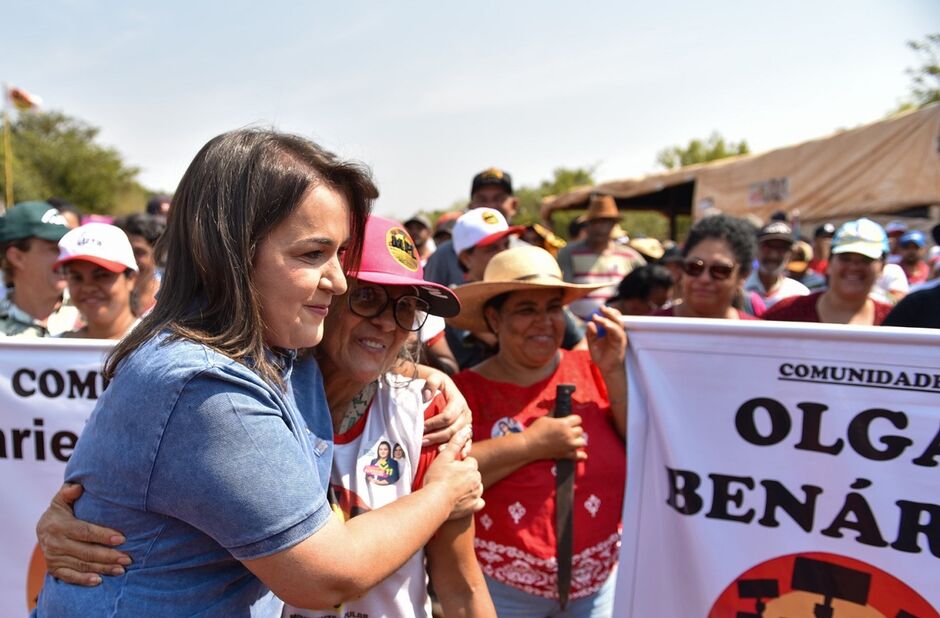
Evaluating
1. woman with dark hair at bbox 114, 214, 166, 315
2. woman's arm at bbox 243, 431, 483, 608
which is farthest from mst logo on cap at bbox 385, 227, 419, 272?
woman with dark hair at bbox 114, 214, 166, 315

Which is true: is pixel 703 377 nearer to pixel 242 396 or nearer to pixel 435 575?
pixel 435 575

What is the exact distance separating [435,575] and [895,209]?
35.3 ft

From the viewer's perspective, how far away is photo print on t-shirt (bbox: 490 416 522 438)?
107 inches

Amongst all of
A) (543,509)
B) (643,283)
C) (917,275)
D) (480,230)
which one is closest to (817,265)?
(917,275)

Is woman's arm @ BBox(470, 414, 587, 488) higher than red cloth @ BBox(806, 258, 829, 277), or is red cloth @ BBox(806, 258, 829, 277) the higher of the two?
red cloth @ BBox(806, 258, 829, 277)

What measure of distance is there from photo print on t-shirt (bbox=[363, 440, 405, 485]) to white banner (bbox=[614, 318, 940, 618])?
94cm

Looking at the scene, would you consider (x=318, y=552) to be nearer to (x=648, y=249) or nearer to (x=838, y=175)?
(x=648, y=249)

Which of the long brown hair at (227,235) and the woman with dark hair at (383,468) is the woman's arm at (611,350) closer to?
the woman with dark hair at (383,468)

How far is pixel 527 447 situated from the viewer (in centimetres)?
256

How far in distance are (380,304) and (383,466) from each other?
43 centimetres

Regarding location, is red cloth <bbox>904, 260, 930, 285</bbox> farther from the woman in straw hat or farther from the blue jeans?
the blue jeans

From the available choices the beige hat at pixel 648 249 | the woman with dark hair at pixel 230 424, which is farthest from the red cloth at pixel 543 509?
the beige hat at pixel 648 249

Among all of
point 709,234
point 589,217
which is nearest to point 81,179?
point 589,217

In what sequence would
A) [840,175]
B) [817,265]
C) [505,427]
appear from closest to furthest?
[505,427] < [817,265] < [840,175]
